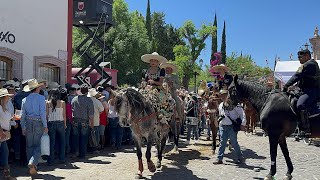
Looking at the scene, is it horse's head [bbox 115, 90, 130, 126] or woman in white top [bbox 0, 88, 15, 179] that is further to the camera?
horse's head [bbox 115, 90, 130, 126]

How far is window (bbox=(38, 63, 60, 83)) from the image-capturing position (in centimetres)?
1528

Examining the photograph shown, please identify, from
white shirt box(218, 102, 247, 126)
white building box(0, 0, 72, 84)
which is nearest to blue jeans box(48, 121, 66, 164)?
white shirt box(218, 102, 247, 126)

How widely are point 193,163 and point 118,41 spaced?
32.2m

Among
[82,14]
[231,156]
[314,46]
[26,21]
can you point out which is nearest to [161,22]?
[314,46]

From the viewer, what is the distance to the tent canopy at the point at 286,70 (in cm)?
1888

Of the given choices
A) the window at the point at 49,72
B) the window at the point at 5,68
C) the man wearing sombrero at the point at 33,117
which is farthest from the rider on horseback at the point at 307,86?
the window at the point at 49,72

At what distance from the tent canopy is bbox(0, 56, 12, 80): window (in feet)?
42.3

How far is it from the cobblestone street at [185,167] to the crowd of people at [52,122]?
52 cm

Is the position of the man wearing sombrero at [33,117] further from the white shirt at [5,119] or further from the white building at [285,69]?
the white building at [285,69]

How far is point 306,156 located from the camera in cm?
1113

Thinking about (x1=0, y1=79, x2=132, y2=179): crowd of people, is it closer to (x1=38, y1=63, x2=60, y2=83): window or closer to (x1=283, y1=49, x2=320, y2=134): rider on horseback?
(x1=38, y1=63, x2=60, y2=83): window

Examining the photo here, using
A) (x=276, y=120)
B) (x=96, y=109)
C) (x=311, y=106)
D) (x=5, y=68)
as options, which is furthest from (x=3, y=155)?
(x=5, y=68)

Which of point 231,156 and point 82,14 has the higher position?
point 82,14

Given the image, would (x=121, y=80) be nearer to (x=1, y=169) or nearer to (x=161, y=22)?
(x=161, y=22)
